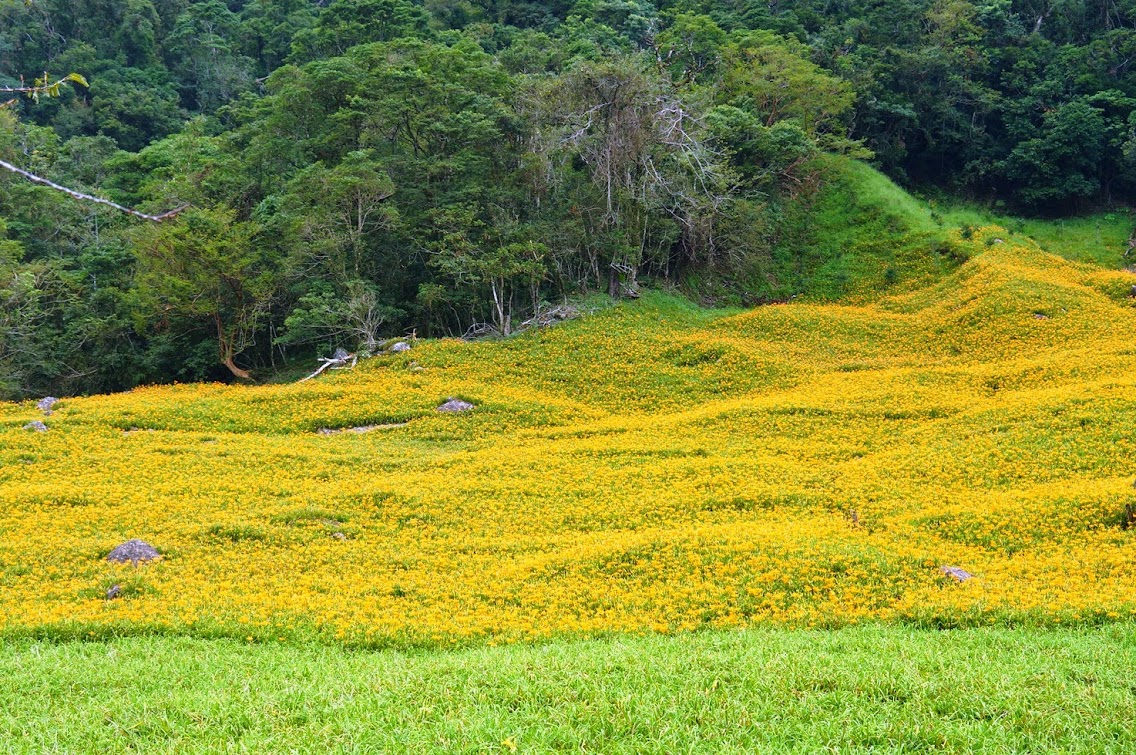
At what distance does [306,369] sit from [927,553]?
23830 mm

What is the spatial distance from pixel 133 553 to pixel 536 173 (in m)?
21.6

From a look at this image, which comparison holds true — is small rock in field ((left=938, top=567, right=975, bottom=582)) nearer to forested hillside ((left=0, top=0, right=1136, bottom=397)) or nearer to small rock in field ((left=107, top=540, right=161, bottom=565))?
small rock in field ((left=107, top=540, right=161, bottom=565))

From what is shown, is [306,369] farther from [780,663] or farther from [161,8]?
[161,8]

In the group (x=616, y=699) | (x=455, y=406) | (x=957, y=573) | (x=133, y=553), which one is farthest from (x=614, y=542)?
(x=455, y=406)

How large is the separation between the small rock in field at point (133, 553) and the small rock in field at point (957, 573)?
454 inches

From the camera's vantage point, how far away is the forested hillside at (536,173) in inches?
1169

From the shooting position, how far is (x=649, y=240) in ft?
109

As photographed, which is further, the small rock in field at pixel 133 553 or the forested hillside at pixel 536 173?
the forested hillside at pixel 536 173

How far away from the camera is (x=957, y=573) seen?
11336mm

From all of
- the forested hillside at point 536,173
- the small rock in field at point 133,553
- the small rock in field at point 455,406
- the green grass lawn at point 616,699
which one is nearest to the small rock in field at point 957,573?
the green grass lawn at point 616,699

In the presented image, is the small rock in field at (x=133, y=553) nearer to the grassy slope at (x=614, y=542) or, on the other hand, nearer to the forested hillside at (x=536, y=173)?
the grassy slope at (x=614, y=542)

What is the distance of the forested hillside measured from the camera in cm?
2969

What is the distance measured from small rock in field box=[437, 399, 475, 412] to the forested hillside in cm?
635

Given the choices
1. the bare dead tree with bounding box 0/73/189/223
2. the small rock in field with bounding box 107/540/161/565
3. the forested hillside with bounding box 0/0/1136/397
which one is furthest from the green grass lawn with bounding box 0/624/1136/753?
the forested hillside with bounding box 0/0/1136/397
